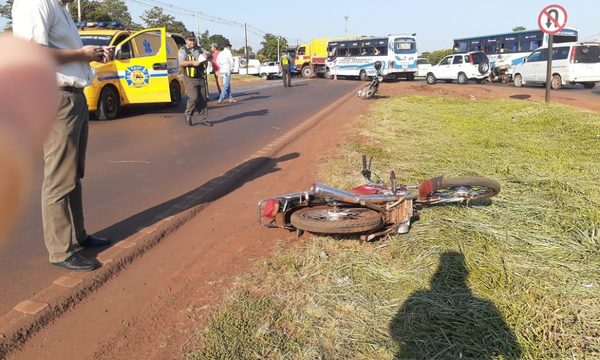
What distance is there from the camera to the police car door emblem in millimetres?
11117

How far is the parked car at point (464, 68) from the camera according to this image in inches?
1043

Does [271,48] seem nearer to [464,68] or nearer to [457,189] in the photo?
[464,68]

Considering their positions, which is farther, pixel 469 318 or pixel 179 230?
pixel 179 230

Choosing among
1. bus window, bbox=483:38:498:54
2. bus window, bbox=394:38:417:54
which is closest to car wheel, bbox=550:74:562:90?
bus window, bbox=483:38:498:54

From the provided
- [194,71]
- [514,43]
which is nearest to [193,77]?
[194,71]

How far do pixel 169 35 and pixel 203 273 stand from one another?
10.3m

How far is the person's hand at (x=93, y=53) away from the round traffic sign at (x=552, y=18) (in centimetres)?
1166

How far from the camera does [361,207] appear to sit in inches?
152

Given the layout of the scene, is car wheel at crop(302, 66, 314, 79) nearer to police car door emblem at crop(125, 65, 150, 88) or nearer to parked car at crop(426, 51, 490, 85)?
parked car at crop(426, 51, 490, 85)

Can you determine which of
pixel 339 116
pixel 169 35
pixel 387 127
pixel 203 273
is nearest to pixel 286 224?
pixel 203 273

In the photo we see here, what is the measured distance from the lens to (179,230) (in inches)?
171

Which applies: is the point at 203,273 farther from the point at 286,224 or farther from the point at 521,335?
the point at 521,335

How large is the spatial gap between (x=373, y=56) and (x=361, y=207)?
29197 mm

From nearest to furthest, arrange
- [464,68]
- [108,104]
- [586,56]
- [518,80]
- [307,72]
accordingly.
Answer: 1. [108,104]
2. [586,56]
3. [518,80]
4. [464,68]
5. [307,72]
